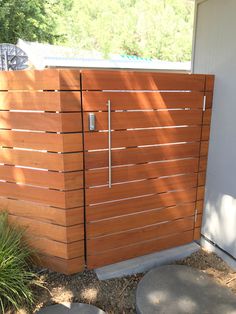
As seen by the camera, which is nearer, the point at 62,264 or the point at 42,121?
the point at 42,121

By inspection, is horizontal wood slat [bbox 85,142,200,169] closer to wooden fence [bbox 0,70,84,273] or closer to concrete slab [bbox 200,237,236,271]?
wooden fence [bbox 0,70,84,273]

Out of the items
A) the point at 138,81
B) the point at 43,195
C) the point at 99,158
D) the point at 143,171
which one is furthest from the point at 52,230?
the point at 138,81

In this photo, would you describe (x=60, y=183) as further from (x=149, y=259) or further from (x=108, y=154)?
(x=149, y=259)

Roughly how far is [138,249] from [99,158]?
1055mm

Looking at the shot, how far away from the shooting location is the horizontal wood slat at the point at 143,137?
2.28 metres

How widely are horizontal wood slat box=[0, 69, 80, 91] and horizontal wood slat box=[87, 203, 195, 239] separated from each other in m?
1.21

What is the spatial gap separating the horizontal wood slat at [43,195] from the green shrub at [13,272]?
0.79 feet

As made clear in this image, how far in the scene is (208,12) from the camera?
273 cm

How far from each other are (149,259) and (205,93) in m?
1.71

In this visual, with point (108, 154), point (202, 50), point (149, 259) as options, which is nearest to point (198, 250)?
point (149, 259)

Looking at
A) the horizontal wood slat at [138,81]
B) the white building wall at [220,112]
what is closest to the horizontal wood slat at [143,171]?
the white building wall at [220,112]

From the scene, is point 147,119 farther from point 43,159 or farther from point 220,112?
point 43,159

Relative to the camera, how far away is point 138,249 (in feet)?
9.00

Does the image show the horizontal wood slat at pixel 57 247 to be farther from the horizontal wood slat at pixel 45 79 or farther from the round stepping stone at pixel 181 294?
the horizontal wood slat at pixel 45 79
